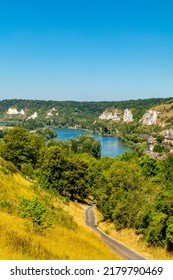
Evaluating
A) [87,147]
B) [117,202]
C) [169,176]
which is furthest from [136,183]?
[87,147]

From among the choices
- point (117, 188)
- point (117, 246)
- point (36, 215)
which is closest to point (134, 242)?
point (117, 246)

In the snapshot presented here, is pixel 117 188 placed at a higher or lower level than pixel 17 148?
lower

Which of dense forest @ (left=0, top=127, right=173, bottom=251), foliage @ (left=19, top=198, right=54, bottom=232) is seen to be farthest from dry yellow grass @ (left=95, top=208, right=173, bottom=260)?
foliage @ (left=19, top=198, right=54, bottom=232)


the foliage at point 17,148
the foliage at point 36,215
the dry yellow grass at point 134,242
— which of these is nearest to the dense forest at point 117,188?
the foliage at point 17,148

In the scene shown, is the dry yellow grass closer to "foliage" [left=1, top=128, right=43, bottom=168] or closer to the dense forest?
the dense forest

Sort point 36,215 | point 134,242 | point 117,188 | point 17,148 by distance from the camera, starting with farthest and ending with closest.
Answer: point 17,148, point 117,188, point 134,242, point 36,215

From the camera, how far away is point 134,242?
35.4 m

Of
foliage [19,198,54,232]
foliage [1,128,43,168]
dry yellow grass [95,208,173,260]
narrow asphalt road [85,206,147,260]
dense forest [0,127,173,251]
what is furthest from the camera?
foliage [1,128,43,168]

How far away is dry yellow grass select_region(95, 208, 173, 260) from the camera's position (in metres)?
31.3

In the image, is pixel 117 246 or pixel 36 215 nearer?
pixel 36 215

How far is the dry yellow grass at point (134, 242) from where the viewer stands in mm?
31328

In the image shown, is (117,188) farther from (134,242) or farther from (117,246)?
(117,246)
